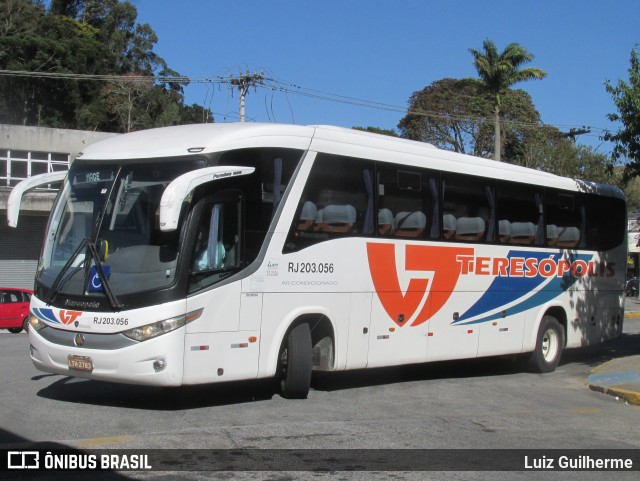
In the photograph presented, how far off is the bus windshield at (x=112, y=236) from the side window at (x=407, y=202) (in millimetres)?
3335

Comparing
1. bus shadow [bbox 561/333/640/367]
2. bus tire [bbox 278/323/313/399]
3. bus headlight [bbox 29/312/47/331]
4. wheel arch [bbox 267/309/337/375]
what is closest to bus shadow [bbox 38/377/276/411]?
bus tire [bbox 278/323/313/399]

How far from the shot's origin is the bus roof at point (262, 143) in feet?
31.0

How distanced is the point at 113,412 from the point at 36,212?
104ft

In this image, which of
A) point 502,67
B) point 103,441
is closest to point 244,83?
point 502,67

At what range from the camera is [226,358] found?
9.32 m

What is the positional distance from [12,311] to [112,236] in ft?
55.1

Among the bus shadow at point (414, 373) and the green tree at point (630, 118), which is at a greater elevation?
the green tree at point (630, 118)

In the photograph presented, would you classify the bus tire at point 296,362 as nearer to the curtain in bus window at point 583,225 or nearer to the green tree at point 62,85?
the curtain in bus window at point 583,225

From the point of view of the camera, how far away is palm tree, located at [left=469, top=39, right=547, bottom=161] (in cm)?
3944

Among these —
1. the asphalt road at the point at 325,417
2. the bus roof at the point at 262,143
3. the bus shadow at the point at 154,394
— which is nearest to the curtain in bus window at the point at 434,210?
the bus roof at the point at 262,143

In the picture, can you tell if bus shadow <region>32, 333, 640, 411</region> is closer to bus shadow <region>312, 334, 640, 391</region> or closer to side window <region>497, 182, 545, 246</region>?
bus shadow <region>312, 334, 640, 391</region>

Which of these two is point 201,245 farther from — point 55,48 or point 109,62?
point 109,62

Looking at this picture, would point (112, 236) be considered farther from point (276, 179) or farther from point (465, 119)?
point (465, 119)

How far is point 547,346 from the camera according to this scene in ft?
50.1
